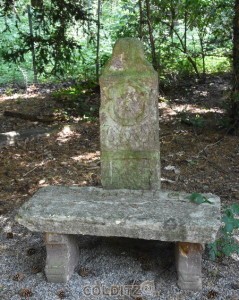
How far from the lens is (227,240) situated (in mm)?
3486

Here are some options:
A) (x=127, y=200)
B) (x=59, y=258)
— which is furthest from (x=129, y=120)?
(x=59, y=258)

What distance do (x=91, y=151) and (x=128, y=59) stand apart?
9.63 ft

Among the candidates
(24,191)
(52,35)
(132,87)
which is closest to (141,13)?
(52,35)

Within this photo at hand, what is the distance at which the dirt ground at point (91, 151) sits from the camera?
5078mm

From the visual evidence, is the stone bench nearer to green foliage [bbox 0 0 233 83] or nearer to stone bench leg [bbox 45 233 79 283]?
stone bench leg [bbox 45 233 79 283]

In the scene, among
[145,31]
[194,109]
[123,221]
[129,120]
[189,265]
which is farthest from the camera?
[145,31]

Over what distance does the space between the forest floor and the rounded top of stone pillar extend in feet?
5.85

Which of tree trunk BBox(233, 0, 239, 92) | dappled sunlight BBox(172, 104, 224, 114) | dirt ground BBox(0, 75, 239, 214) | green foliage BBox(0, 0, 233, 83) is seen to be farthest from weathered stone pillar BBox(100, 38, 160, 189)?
dappled sunlight BBox(172, 104, 224, 114)

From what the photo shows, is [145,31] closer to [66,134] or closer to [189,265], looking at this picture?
[66,134]

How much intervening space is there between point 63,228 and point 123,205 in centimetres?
48

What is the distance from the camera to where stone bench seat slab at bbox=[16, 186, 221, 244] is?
2871mm

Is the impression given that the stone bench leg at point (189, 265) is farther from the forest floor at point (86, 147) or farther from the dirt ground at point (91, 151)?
the dirt ground at point (91, 151)

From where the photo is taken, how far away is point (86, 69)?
412 inches

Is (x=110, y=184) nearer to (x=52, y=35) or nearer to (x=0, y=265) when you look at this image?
(x=0, y=265)
